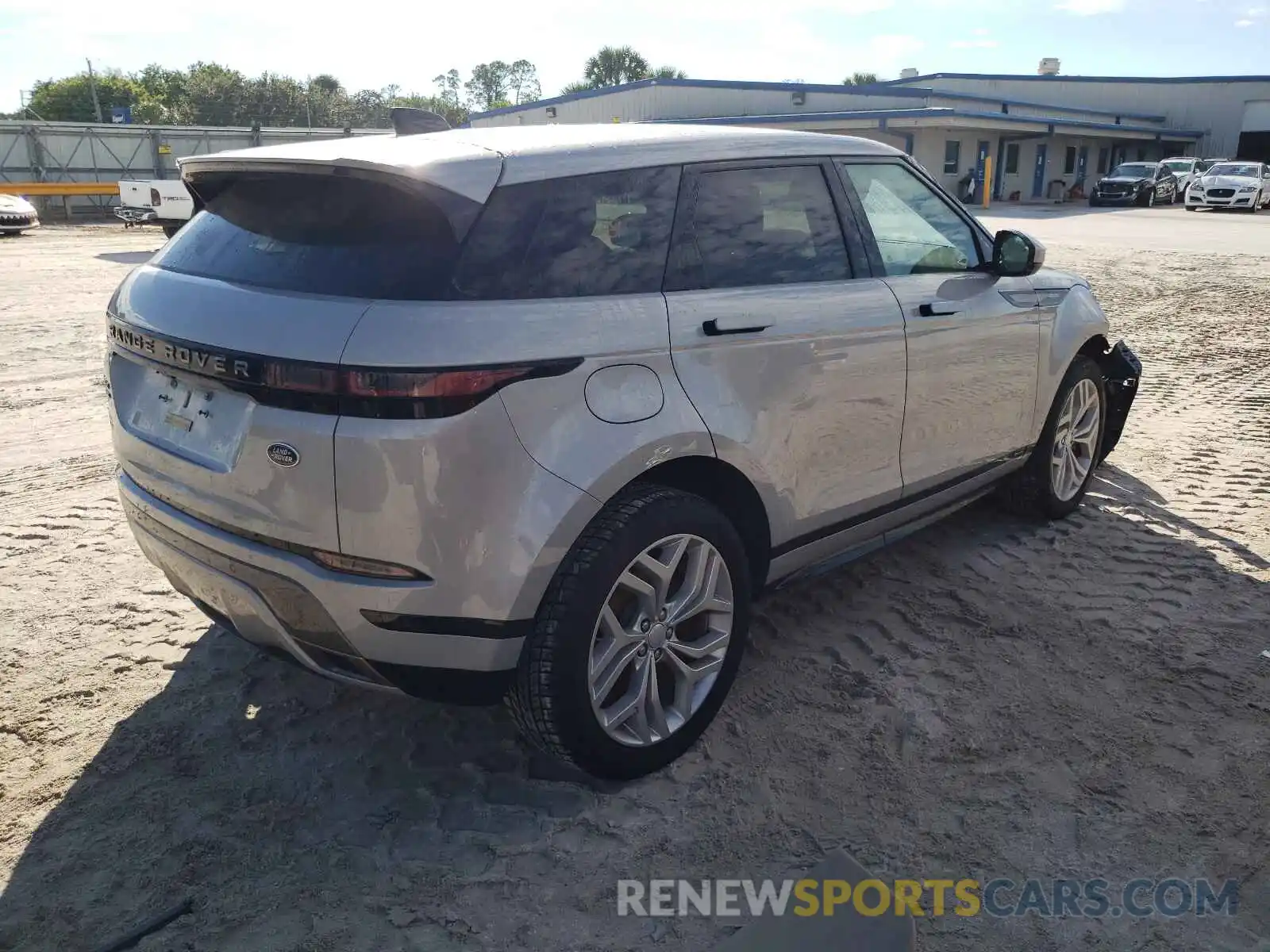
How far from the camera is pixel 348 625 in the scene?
2.52 meters

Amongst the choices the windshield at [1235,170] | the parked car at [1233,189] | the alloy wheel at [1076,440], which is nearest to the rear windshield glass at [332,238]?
the alloy wheel at [1076,440]

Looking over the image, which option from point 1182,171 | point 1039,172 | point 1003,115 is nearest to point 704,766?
point 1003,115

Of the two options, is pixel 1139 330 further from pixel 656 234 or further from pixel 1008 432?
pixel 656 234

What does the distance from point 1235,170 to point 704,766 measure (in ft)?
128

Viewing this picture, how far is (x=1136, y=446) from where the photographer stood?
20.8 ft

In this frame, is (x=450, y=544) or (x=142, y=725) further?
(x=142, y=725)

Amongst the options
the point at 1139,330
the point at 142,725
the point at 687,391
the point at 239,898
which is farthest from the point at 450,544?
the point at 1139,330

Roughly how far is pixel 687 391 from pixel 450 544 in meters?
0.83

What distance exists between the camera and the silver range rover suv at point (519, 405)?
2420mm

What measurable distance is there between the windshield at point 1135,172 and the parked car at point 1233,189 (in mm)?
3019

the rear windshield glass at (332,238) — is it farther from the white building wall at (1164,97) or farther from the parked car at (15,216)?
the white building wall at (1164,97)

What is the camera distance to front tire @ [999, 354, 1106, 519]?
4.76m

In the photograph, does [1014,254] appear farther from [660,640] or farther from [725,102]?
[725,102]

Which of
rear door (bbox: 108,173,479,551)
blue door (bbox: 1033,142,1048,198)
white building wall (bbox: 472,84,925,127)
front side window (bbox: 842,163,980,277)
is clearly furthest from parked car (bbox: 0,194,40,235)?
blue door (bbox: 1033,142,1048,198)
